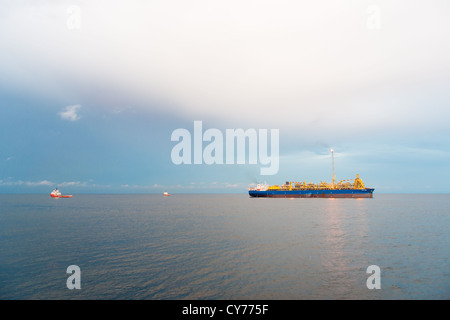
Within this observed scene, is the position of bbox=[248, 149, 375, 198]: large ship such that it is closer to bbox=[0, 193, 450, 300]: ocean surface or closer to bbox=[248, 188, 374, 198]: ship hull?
bbox=[248, 188, 374, 198]: ship hull

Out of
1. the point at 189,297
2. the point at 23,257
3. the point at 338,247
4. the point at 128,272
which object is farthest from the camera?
the point at 338,247

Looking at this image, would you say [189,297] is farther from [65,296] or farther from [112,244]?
[112,244]

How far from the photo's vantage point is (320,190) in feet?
431

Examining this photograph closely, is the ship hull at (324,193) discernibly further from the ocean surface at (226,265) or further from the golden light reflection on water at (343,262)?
the golden light reflection on water at (343,262)

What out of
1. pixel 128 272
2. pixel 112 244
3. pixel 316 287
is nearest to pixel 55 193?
pixel 112 244

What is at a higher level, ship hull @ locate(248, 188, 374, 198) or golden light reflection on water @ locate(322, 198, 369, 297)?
golden light reflection on water @ locate(322, 198, 369, 297)

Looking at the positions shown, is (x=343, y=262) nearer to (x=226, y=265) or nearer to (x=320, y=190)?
(x=226, y=265)

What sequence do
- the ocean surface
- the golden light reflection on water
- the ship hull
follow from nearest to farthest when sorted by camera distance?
the ocean surface → the golden light reflection on water → the ship hull

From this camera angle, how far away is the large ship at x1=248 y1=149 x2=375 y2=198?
125 m

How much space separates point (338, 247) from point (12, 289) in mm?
27627

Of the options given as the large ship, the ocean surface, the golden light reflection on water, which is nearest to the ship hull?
the large ship

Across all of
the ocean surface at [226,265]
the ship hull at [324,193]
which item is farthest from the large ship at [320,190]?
the ocean surface at [226,265]

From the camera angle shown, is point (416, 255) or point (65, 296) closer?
point (65, 296)

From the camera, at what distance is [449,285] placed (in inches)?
603
